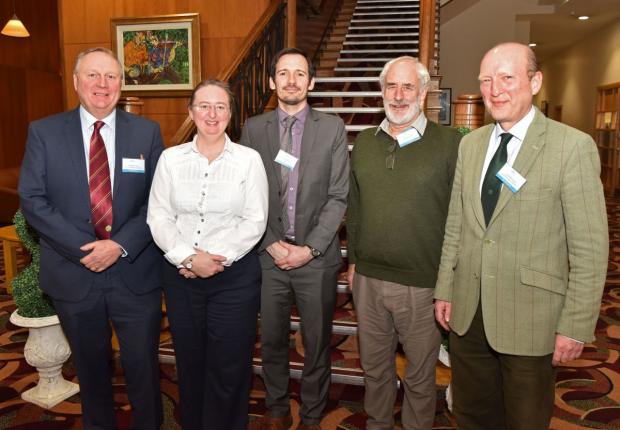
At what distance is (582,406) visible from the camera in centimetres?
296

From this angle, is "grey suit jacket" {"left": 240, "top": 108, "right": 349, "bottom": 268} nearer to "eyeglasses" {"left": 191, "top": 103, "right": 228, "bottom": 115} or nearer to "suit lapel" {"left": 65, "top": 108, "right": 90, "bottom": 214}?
"eyeglasses" {"left": 191, "top": 103, "right": 228, "bottom": 115}

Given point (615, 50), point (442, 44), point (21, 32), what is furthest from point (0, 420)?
point (615, 50)

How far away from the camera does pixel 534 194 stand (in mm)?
1735

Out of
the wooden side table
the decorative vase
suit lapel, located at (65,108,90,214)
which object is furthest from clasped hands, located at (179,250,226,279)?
the wooden side table

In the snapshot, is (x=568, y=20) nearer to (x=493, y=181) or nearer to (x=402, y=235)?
(x=402, y=235)

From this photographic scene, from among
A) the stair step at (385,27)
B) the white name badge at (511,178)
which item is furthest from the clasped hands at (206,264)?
the stair step at (385,27)

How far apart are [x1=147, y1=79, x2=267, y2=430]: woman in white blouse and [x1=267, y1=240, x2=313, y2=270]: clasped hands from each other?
123 mm

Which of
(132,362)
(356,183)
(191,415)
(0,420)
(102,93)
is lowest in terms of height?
(0,420)

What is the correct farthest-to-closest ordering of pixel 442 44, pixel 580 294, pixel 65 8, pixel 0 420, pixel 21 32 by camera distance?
pixel 442 44
pixel 21 32
pixel 65 8
pixel 0 420
pixel 580 294

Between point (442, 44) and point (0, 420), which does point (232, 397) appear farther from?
point (442, 44)

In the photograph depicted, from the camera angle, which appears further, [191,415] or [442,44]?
[442,44]

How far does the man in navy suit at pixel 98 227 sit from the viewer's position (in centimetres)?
216

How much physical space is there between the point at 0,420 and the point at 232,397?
1422 mm

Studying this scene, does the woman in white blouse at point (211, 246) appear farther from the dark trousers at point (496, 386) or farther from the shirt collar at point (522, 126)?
the shirt collar at point (522, 126)
